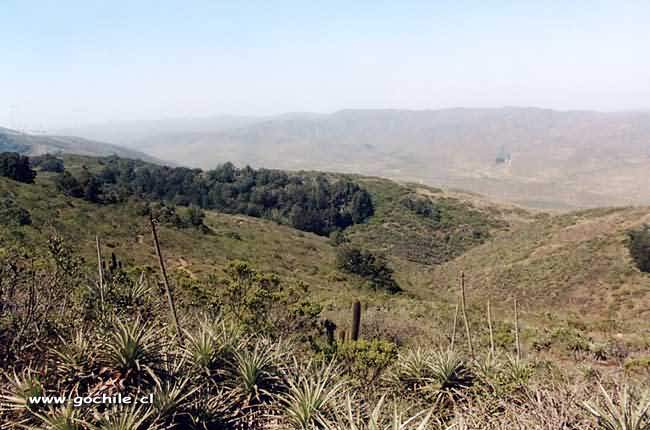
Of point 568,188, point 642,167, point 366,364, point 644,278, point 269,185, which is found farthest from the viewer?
point 642,167

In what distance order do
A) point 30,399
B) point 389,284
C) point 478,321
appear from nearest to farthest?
point 30,399, point 478,321, point 389,284

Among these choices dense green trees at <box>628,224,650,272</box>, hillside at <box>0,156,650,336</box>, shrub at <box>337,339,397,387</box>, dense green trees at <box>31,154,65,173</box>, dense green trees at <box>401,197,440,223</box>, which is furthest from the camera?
dense green trees at <box>401,197,440,223</box>

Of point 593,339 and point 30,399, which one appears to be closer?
point 30,399

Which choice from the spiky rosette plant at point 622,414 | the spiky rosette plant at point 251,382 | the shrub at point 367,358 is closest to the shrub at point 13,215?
the shrub at point 367,358

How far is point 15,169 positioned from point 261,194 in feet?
98.7

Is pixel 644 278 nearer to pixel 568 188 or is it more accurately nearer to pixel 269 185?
pixel 269 185

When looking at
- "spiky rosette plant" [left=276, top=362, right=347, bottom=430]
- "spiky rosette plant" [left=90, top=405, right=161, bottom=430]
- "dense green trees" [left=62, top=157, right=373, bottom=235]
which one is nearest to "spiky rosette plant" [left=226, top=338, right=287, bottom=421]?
"spiky rosette plant" [left=276, top=362, right=347, bottom=430]

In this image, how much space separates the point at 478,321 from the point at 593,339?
390cm

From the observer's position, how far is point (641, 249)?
25281 mm

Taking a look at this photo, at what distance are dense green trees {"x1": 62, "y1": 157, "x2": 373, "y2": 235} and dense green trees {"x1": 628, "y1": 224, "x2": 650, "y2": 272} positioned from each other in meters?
35.0

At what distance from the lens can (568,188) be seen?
174 metres

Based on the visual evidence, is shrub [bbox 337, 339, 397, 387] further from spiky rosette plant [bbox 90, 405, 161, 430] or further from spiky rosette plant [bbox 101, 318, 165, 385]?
spiky rosette plant [bbox 90, 405, 161, 430]

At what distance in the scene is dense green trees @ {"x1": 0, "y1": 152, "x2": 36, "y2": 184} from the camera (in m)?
35.3

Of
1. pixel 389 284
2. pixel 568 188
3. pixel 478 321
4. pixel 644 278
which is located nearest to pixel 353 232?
pixel 389 284
